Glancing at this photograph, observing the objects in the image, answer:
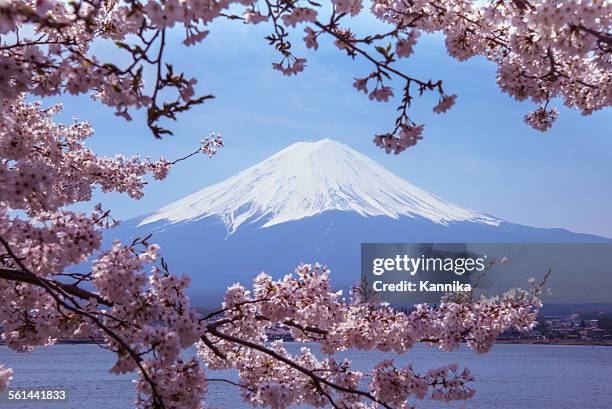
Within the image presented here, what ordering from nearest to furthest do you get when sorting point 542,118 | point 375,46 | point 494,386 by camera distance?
point 375,46
point 542,118
point 494,386

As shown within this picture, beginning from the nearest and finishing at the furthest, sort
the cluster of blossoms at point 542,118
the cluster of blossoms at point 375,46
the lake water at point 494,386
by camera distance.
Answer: the cluster of blossoms at point 375,46, the cluster of blossoms at point 542,118, the lake water at point 494,386

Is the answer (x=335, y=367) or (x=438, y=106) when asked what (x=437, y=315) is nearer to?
(x=335, y=367)

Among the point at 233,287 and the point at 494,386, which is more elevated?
the point at 233,287

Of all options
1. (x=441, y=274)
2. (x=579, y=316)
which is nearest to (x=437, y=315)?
(x=441, y=274)

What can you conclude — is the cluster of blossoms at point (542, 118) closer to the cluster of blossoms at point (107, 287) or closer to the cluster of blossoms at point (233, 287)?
the cluster of blossoms at point (233, 287)

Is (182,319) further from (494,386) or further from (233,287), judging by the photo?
(494,386)

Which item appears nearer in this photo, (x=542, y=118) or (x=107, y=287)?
(x=107, y=287)

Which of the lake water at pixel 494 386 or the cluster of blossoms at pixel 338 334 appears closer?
the cluster of blossoms at pixel 338 334

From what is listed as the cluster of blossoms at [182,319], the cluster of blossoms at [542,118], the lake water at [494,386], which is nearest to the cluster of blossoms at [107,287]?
the cluster of blossoms at [182,319]

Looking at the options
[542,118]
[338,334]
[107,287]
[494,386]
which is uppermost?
[542,118]

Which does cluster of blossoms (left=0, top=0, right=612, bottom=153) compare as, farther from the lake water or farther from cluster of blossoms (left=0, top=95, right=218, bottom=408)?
the lake water

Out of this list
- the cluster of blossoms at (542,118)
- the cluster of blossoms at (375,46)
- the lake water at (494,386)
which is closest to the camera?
the cluster of blossoms at (375,46)

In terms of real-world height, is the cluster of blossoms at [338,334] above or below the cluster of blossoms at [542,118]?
below

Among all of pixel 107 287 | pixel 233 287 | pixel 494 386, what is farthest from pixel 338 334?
pixel 494 386
